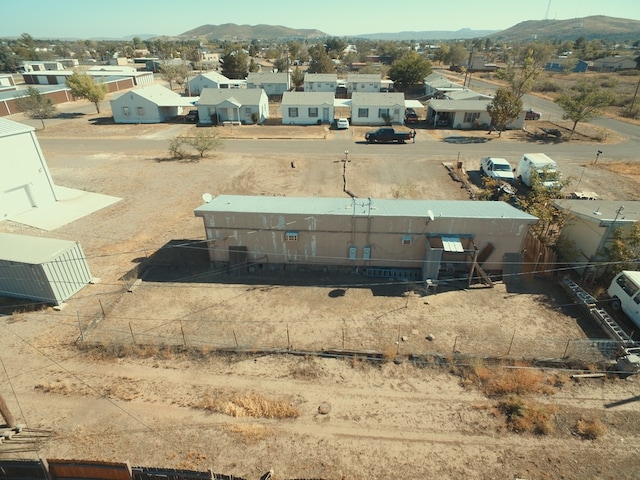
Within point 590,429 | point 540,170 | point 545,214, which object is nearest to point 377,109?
point 540,170

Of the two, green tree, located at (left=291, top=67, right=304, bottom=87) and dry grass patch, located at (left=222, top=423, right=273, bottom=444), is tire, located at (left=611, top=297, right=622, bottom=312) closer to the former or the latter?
dry grass patch, located at (left=222, top=423, right=273, bottom=444)

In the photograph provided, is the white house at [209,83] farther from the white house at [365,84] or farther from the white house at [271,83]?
the white house at [365,84]

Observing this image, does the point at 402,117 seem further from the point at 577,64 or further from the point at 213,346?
the point at 577,64

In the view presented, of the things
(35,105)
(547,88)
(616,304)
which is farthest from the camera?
(547,88)

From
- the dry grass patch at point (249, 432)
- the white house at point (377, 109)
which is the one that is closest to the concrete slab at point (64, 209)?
the dry grass patch at point (249, 432)

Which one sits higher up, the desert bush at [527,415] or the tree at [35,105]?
the tree at [35,105]

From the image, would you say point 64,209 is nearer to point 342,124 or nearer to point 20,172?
point 20,172
